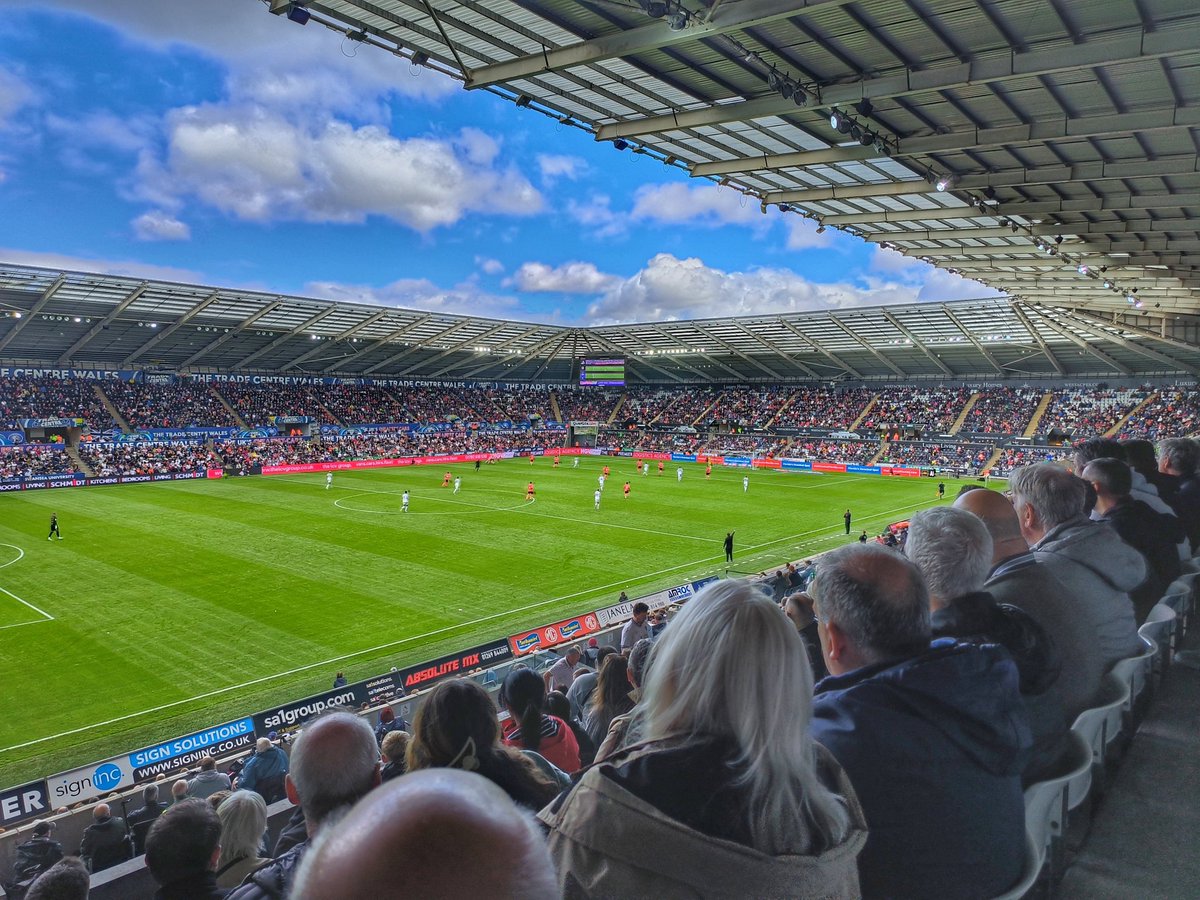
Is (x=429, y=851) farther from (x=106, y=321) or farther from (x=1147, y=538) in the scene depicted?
(x=106, y=321)

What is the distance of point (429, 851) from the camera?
39.4 inches

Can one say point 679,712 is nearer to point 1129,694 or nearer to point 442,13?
point 1129,694

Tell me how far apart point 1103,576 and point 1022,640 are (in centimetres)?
173

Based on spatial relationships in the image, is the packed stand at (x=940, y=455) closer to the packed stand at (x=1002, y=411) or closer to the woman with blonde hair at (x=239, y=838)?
the packed stand at (x=1002, y=411)

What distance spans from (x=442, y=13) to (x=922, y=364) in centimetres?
6524

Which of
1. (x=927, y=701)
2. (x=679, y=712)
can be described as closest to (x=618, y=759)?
(x=679, y=712)

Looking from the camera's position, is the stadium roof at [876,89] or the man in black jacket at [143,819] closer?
the man in black jacket at [143,819]

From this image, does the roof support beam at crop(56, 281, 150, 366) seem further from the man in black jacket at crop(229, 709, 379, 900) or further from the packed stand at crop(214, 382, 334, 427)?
the man in black jacket at crop(229, 709, 379, 900)

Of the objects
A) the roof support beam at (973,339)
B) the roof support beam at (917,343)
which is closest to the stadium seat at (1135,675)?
the roof support beam at (973,339)

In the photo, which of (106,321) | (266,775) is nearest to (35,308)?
(106,321)

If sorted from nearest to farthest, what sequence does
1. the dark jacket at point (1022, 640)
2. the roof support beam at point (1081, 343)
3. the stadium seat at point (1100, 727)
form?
the dark jacket at point (1022, 640)
the stadium seat at point (1100, 727)
the roof support beam at point (1081, 343)

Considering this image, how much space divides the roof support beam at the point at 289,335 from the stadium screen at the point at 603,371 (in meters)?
28.7

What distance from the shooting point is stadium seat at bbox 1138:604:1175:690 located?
220 inches

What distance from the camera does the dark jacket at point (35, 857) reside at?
7184 mm
